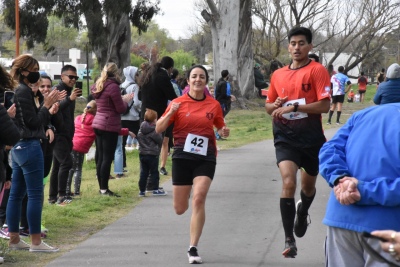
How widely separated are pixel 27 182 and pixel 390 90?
448cm

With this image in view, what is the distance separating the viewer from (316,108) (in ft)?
27.8

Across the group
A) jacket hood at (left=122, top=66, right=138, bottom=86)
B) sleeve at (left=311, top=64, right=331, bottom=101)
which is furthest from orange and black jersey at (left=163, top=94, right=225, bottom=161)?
jacket hood at (left=122, top=66, right=138, bottom=86)

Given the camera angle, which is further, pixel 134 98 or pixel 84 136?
pixel 134 98

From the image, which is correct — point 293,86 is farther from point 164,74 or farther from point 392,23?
point 392,23

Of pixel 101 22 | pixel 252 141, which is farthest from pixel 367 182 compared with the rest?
pixel 101 22

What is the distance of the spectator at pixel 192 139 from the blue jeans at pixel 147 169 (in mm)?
3801

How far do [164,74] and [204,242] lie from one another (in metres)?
4.87

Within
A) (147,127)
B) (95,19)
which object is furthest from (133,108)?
(95,19)

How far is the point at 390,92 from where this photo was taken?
5.23 m

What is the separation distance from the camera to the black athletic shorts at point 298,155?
28.0 feet

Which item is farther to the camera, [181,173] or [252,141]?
[252,141]

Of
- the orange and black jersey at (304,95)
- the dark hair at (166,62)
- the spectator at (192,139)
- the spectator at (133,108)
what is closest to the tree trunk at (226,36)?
the spectator at (133,108)

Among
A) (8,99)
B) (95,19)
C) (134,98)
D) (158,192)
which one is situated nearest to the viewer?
(8,99)

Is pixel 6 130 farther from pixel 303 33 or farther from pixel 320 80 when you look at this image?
pixel 303 33
